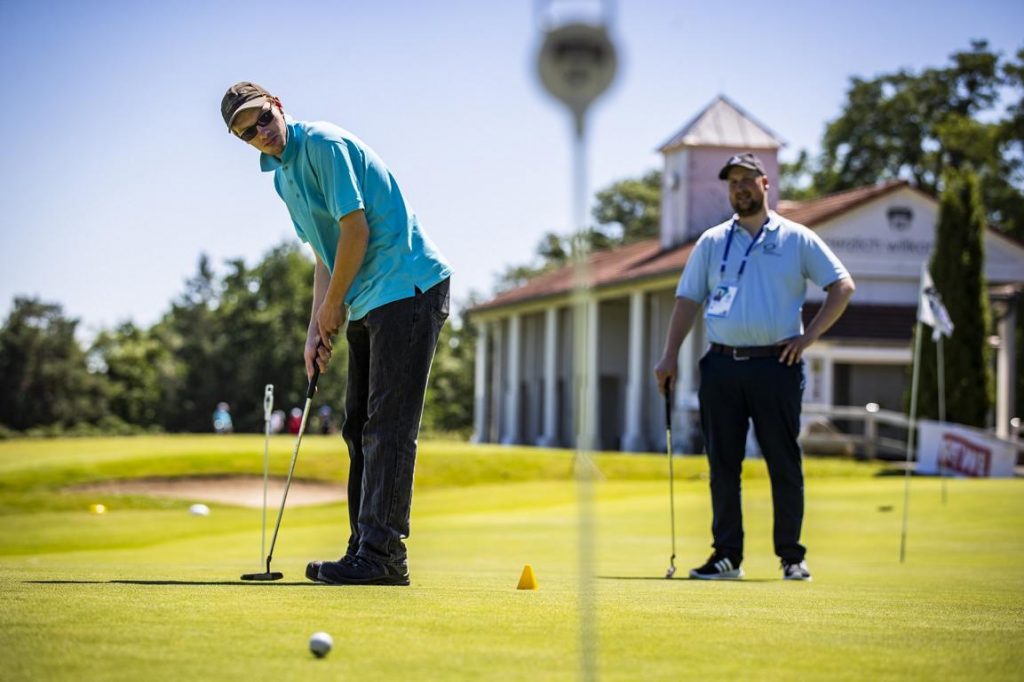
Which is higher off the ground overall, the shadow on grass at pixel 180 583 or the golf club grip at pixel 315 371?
the golf club grip at pixel 315 371

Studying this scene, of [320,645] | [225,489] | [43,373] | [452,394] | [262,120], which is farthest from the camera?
[452,394]

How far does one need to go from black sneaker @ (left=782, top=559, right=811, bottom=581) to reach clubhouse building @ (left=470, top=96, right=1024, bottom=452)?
26669mm

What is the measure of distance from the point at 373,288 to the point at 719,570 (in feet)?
9.67

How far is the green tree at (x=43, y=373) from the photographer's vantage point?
83.6m

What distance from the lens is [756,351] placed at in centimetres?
847

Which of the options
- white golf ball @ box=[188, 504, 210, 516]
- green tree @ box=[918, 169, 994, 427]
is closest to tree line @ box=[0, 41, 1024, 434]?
green tree @ box=[918, 169, 994, 427]

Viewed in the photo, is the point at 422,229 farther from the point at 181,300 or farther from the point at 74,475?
the point at 181,300

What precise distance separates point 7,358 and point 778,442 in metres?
80.7

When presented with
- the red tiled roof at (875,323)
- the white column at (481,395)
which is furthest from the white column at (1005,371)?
the white column at (481,395)

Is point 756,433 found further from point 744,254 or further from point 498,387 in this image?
point 498,387

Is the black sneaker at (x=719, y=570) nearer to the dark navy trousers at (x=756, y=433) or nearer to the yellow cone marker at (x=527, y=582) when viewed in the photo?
the dark navy trousers at (x=756, y=433)

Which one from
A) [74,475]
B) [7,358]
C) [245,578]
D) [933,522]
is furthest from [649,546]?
[7,358]

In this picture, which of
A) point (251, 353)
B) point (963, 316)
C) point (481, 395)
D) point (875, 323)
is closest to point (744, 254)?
point (963, 316)

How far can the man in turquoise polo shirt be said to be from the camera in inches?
255
